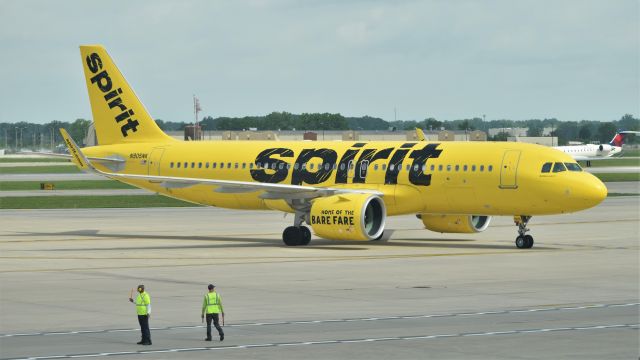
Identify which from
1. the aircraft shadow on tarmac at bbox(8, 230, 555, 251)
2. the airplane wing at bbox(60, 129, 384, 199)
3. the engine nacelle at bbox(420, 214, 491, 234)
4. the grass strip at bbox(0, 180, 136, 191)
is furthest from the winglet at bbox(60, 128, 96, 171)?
the grass strip at bbox(0, 180, 136, 191)

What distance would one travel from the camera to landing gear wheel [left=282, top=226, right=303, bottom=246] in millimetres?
51938

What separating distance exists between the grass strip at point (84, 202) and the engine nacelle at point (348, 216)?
114ft

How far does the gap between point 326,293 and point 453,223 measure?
62.2 feet

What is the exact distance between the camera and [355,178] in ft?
172

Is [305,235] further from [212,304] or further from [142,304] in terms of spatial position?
[142,304]

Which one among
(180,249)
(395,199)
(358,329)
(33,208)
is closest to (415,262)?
(395,199)

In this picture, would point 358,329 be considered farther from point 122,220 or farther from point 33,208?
A: point 33,208

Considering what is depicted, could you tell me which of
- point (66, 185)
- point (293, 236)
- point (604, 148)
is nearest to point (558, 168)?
point (293, 236)

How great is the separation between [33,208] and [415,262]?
138 ft

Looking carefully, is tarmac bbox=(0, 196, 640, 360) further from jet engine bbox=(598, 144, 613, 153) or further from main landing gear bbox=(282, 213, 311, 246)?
jet engine bbox=(598, 144, 613, 153)

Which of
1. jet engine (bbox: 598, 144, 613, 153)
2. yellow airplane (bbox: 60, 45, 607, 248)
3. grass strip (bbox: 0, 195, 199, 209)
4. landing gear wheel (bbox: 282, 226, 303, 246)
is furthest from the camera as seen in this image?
jet engine (bbox: 598, 144, 613, 153)

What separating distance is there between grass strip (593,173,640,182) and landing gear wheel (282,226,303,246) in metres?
75.3

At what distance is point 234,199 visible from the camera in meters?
55.8

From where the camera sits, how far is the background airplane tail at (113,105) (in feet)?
199
